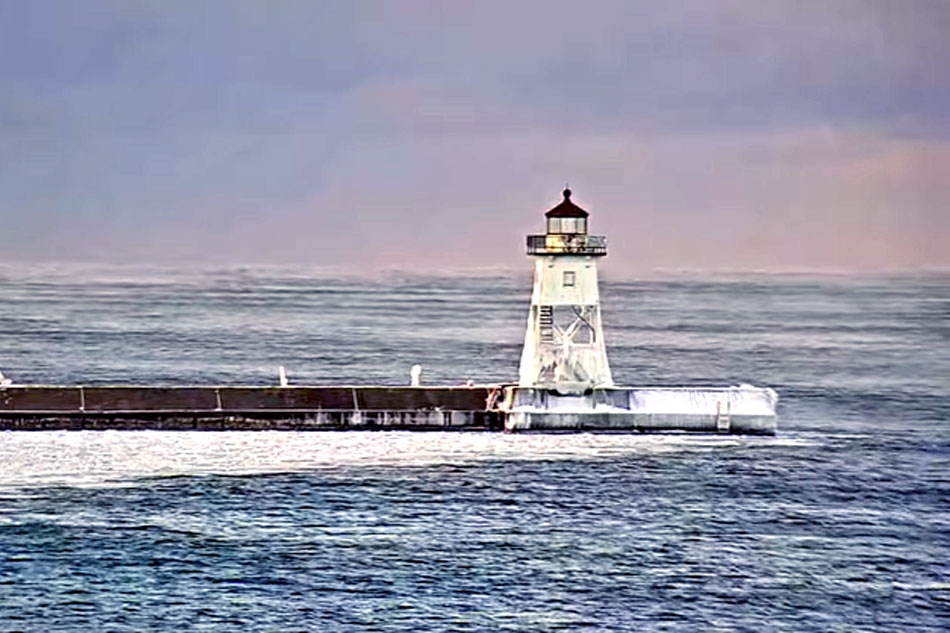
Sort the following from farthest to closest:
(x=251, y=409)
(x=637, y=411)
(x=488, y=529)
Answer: (x=251, y=409)
(x=637, y=411)
(x=488, y=529)

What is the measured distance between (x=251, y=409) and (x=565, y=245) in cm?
1231

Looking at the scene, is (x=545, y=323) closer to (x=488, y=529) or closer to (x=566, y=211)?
(x=566, y=211)

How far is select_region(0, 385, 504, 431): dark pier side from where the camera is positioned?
6228 centimetres

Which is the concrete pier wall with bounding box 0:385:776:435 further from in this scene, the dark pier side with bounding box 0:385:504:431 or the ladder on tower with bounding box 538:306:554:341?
the ladder on tower with bounding box 538:306:554:341

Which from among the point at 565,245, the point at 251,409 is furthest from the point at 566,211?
the point at 251,409

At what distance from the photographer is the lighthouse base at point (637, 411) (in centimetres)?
6247

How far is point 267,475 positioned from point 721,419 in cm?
1697

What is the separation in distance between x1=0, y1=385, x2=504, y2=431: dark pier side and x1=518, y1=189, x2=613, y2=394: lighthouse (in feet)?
7.43

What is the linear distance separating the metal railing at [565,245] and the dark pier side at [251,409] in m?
5.23

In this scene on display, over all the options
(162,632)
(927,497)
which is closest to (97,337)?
(927,497)

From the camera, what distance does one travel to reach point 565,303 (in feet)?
210

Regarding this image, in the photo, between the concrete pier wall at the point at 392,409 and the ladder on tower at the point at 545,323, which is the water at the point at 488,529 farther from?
the ladder on tower at the point at 545,323

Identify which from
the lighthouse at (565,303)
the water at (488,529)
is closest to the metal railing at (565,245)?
the lighthouse at (565,303)

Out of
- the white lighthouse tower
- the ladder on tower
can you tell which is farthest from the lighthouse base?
the ladder on tower
